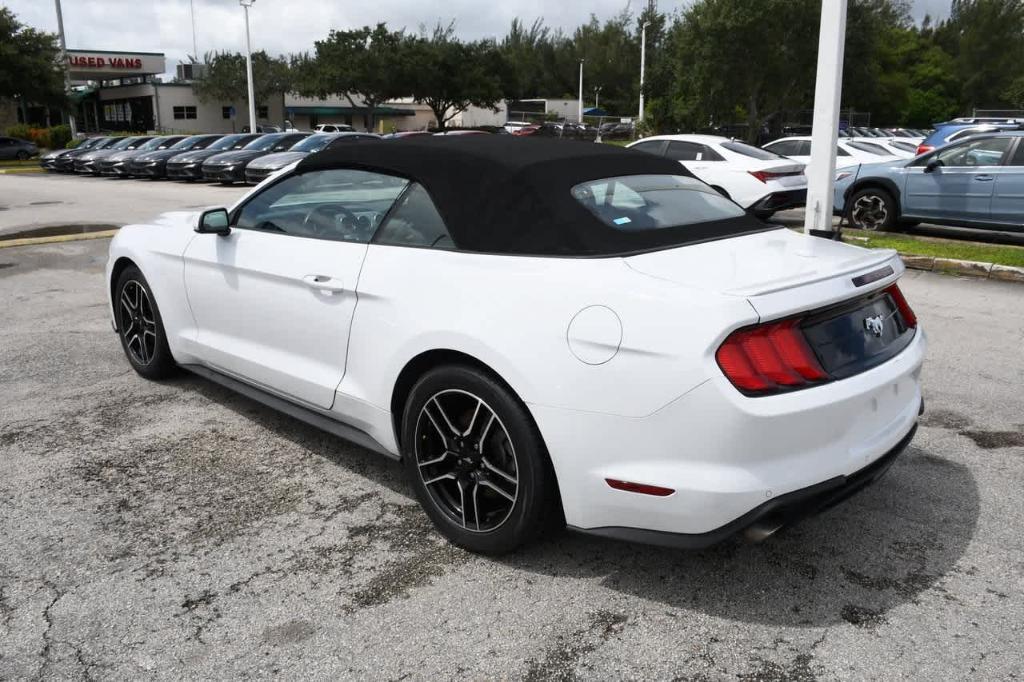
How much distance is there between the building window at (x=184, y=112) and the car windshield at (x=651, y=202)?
2927 inches

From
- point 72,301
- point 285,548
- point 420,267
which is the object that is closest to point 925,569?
point 420,267

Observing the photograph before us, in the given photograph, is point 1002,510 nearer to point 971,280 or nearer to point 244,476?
point 244,476

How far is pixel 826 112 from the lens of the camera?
906 centimetres

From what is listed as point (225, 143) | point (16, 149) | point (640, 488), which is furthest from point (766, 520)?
point (16, 149)

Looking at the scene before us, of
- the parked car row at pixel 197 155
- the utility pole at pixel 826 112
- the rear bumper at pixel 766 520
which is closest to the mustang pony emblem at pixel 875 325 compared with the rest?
the rear bumper at pixel 766 520

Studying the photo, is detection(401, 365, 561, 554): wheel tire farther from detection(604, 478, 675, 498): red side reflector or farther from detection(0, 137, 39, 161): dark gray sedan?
detection(0, 137, 39, 161): dark gray sedan

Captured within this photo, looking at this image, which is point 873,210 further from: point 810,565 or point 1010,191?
point 810,565

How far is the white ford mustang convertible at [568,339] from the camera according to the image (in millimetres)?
2719

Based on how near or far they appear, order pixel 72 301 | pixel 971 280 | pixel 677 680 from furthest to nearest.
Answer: pixel 971 280
pixel 72 301
pixel 677 680

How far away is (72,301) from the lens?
8266 millimetres

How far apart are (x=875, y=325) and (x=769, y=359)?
692mm

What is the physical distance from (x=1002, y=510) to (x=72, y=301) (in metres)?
7.82

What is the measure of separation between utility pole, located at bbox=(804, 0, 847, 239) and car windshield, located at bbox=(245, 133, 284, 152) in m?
18.9

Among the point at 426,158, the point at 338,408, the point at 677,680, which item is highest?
the point at 426,158
